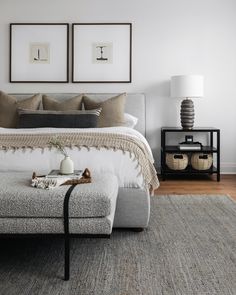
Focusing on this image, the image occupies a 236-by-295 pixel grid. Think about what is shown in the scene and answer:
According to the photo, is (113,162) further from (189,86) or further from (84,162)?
(189,86)

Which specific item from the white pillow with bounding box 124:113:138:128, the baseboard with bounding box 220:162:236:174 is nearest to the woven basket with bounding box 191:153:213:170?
the baseboard with bounding box 220:162:236:174

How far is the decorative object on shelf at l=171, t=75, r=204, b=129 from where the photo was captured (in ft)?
16.7

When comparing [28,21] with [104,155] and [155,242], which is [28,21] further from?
[155,242]

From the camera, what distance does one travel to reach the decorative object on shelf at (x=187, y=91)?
16.7 feet

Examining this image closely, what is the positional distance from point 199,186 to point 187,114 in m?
0.91

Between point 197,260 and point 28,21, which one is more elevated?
point 28,21

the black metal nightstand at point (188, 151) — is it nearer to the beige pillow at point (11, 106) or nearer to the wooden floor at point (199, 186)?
the wooden floor at point (199, 186)

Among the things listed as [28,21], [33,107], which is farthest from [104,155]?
[28,21]

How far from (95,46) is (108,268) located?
3.73 metres

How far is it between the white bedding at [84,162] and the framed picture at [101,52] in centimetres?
265

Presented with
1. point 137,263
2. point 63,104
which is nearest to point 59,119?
point 63,104

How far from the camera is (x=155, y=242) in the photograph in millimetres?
2830

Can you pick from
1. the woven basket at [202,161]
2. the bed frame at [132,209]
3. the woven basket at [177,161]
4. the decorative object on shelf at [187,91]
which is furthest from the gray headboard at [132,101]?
the bed frame at [132,209]

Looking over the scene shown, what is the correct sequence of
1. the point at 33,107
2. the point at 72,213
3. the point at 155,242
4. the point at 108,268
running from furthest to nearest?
the point at 33,107 → the point at 155,242 → the point at 108,268 → the point at 72,213
